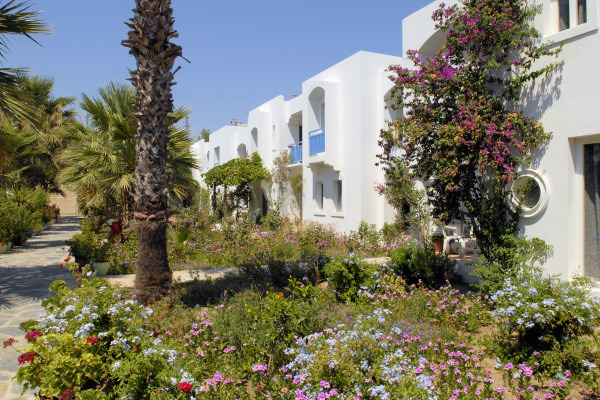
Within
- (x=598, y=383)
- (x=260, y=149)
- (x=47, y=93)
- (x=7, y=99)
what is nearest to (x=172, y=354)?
(x=598, y=383)

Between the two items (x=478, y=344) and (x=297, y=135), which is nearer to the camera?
(x=478, y=344)

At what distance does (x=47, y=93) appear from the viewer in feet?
82.8

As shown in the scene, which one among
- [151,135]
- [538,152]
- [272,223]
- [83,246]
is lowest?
[83,246]

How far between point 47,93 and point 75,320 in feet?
84.5

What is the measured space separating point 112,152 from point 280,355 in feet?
32.7

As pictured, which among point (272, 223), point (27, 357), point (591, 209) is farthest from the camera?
point (272, 223)

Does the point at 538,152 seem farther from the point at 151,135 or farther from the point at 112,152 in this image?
the point at 112,152

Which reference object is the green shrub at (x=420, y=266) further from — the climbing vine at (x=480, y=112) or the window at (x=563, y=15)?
the window at (x=563, y=15)

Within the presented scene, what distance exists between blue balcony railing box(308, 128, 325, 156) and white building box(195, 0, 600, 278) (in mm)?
40

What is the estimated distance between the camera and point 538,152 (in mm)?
7203

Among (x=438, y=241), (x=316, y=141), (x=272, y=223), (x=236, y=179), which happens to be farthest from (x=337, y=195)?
(x=236, y=179)

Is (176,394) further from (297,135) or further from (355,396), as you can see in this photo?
(297,135)

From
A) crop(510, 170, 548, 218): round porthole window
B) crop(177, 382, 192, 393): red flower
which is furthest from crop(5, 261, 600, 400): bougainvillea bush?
crop(510, 170, 548, 218): round porthole window

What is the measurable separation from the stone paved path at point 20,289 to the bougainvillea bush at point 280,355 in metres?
0.38
